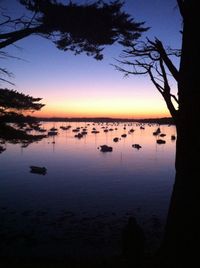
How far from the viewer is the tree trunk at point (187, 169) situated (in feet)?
17.1

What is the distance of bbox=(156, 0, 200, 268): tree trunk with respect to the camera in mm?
5223

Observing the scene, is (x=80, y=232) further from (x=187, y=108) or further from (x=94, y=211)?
(x=187, y=108)

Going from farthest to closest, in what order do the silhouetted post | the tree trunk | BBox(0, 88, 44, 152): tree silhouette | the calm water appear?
the calm water → BBox(0, 88, 44, 152): tree silhouette → the silhouetted post → the tree trunk

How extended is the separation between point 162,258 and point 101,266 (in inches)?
120

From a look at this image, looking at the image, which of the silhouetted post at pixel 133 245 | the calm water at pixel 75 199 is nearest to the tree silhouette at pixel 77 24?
the silhouetted post at pixel 133 245

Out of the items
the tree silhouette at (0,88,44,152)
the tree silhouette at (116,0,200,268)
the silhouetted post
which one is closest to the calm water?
the tree silhouette at (0,88,44,152)

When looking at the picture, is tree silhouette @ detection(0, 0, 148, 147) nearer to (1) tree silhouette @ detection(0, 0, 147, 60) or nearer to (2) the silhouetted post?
(1) tree silhouette @ detection(0, 0, 147, 60)

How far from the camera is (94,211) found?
22.1 m

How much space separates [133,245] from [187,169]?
10.0 feet

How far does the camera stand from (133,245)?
7277mm

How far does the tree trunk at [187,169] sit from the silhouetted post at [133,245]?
1.64 metres

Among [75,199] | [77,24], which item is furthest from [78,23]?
[75,199]

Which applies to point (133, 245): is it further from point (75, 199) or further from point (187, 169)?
point (75, 199)

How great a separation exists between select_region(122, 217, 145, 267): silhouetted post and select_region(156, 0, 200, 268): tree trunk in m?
1.64
